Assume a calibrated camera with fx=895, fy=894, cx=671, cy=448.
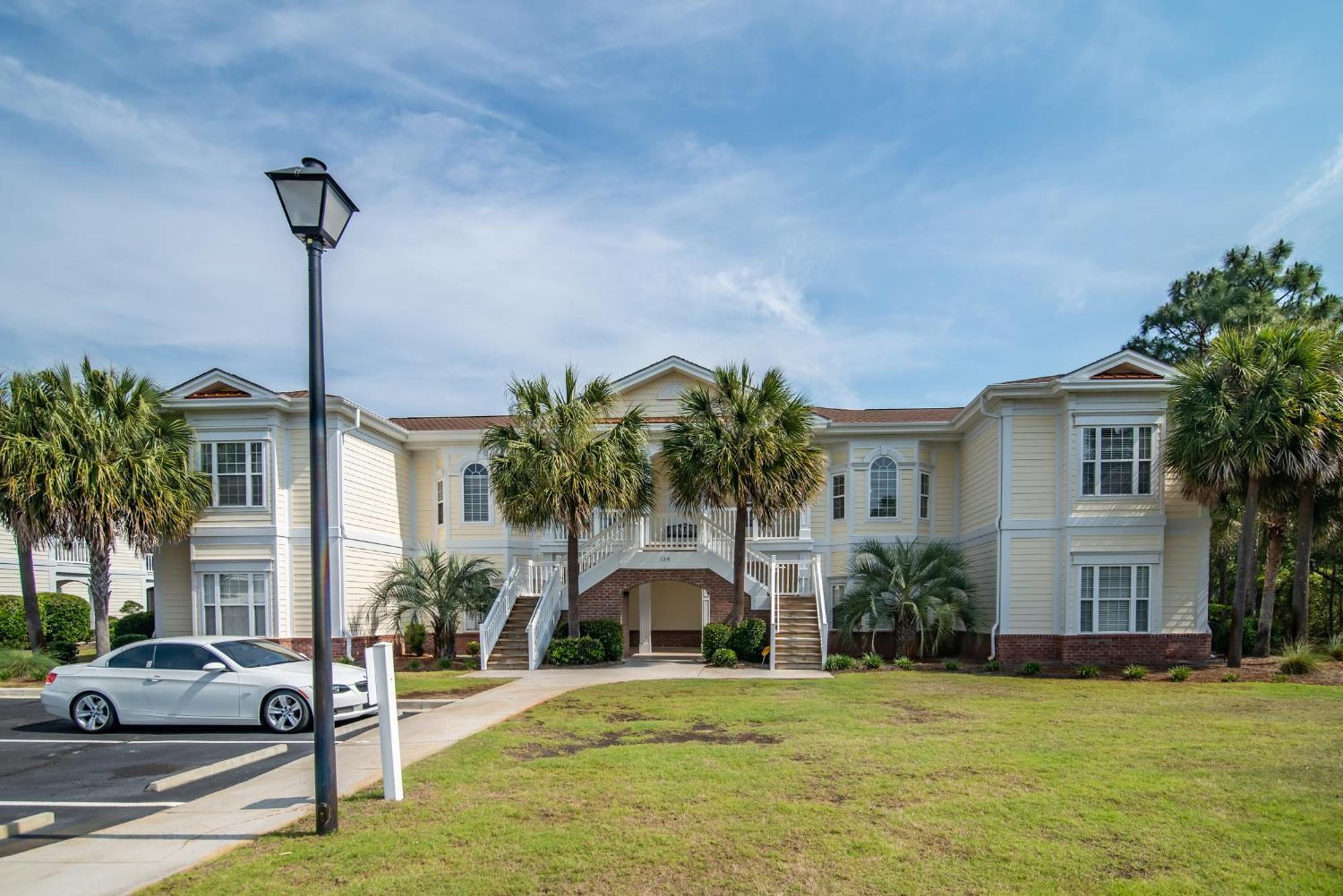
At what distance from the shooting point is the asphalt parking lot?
26.7 ft

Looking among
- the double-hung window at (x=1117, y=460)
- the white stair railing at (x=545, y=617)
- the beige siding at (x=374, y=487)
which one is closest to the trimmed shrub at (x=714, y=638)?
the white stair railing at (x=545, y=617)

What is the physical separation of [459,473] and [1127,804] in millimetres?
21418

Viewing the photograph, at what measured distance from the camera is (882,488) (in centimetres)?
2494

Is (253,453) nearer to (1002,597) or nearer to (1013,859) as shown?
(1002,597)

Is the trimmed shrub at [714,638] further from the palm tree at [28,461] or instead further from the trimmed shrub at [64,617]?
the trimmed shrub at [64,617]

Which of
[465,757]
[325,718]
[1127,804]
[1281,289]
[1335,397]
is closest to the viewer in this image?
[325,718]

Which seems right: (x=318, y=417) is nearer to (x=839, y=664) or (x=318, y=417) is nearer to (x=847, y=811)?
(x=847, y=811)

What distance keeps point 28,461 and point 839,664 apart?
17972 mm

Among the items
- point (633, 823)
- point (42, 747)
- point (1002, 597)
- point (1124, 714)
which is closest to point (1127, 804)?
point (633, 823)

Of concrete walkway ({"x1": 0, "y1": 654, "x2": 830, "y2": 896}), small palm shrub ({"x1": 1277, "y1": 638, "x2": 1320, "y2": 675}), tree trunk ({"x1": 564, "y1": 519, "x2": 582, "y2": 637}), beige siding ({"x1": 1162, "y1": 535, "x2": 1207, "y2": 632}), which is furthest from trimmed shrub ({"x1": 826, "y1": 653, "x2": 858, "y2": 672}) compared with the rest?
concrete walkway ({"x1": 0, "y1": 654, "x2": 830, "y2": 896})

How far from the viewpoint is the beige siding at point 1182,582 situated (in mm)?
20688

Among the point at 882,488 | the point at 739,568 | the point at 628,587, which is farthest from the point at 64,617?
the point at 882,488

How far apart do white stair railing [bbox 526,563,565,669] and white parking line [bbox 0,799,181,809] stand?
1231 centimetres

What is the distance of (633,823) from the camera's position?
702cm
